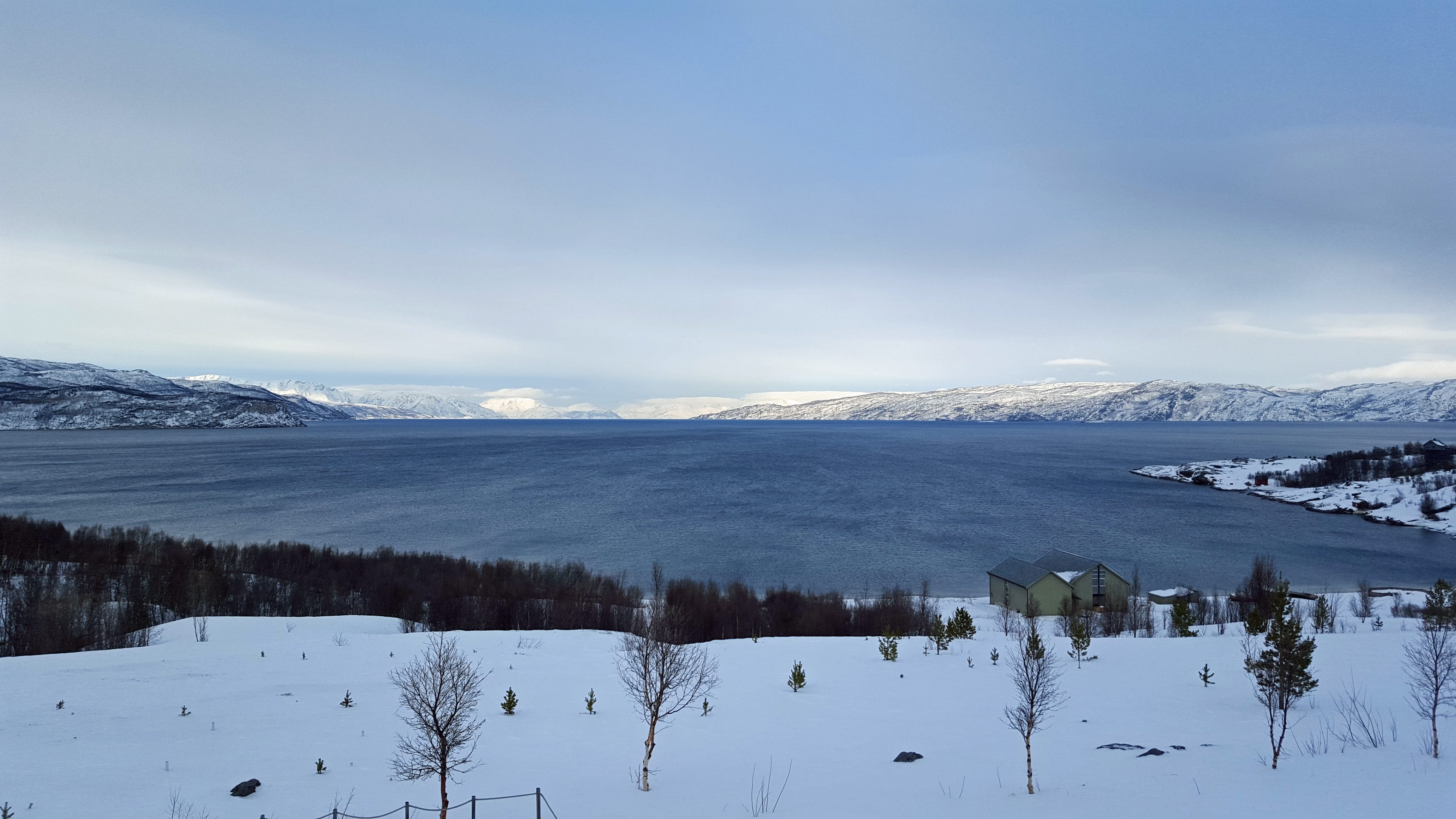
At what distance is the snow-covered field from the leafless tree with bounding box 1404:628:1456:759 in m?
0.47

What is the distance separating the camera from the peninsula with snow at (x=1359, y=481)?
7275 cm

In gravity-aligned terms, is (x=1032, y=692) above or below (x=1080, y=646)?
above

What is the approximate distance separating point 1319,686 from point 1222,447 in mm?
210822

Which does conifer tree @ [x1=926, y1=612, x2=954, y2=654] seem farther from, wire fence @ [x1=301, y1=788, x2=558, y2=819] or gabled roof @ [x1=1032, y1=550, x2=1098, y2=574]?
gabled roof @ [x1=1032, y1=550, x2=1098, y2=574]

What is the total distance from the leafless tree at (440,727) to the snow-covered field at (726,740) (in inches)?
18.0

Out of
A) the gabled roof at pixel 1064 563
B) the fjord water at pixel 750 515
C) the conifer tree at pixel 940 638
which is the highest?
the conifer tree at pixel 940 638

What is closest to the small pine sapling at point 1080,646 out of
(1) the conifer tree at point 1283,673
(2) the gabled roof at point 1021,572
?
(1) the conifer tree at point 1283,673

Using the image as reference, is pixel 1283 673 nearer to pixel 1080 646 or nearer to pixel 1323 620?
pixel 1080 646

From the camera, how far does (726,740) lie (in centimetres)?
1509

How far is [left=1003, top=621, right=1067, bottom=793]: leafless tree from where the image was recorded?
11742 millimetres

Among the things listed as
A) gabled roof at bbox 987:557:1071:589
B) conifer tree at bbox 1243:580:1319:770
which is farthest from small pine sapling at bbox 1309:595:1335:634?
conifer tree at bbox 1243:580:1319:770

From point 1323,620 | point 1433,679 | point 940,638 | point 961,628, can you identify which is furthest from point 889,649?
point 1323,620

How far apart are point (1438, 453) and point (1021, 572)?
110 metres

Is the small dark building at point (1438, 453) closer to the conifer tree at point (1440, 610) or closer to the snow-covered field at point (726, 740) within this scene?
the conifer tree at point (1440, 610)
